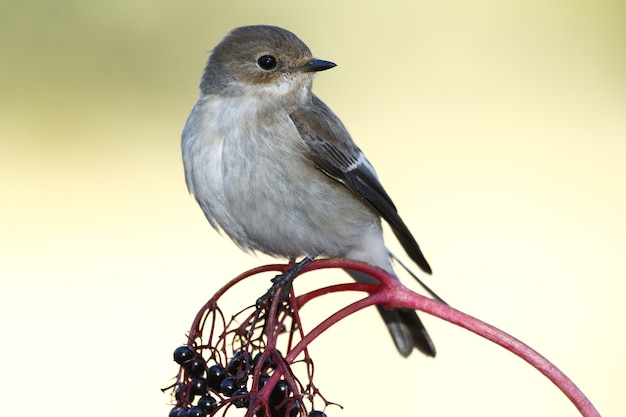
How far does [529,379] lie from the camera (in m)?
5.95

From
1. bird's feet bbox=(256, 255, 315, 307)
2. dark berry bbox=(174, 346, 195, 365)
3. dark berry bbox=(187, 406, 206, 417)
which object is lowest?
dark berry bbox=(187, 406, 206, 417)

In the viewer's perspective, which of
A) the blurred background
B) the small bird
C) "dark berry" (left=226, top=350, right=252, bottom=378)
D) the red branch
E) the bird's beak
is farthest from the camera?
the blurred background

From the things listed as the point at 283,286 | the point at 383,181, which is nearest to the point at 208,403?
the point at 283,286

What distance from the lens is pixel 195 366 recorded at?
2.77 m

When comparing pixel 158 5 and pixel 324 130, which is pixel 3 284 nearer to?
pixel 158 5

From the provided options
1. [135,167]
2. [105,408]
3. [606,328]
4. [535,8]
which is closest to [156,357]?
[105,408]

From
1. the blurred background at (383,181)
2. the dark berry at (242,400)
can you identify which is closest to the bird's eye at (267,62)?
the dark berry at (242,400)

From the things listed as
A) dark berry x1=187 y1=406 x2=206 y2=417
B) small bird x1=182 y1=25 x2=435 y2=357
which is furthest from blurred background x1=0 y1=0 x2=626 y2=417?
dark berry x1=187 y1=406 x2=206 y2=417

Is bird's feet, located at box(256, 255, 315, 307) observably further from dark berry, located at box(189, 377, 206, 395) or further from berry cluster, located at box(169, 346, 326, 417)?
dark berry, located at box(189, 377, 206, 395)

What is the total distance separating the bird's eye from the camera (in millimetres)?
4090

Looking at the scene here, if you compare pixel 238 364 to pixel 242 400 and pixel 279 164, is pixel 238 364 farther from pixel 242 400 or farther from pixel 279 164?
pixel 279 164

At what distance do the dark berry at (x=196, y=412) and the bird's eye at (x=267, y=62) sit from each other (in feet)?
6.10

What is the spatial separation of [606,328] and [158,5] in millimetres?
4181

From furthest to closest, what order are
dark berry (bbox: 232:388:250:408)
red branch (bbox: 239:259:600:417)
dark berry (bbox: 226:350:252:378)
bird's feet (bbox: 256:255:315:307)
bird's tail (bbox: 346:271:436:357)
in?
bird's tail (bbox: 346:271:436:357) < bird's feet (bbox: 256:255:315:307) < dark berry (bbox: 226:350:252:378) < dark berry (bbox: 232:388:250:408) < red branch (bbox: 239:259:600:417)
